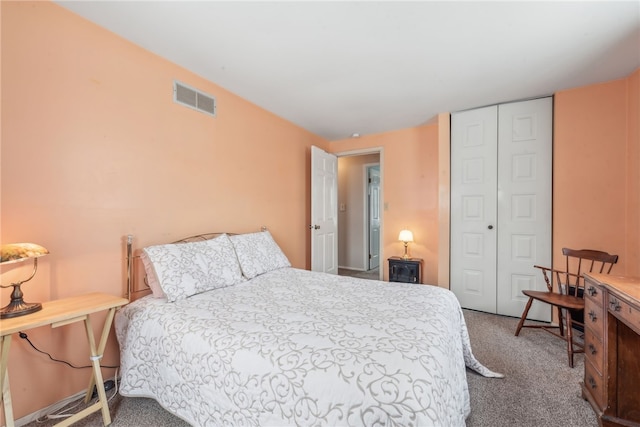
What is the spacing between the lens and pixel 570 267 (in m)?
2.67

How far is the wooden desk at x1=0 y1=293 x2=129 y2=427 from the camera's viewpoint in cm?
117

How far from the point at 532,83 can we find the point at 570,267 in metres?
1.89

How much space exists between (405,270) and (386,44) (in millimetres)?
2795

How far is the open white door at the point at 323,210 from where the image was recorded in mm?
3789

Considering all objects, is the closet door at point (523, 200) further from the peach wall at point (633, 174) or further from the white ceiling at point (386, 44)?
the peach wall at point (633, 174)

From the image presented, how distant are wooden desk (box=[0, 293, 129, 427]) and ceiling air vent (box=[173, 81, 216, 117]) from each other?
1656 mm

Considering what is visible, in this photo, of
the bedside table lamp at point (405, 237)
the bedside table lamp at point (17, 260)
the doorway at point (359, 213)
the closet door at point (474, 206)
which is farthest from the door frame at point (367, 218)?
the bedside table lamp at point (17, 260)

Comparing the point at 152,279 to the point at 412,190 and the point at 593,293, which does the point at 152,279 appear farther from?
the point at 412,190

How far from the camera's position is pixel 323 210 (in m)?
4.04

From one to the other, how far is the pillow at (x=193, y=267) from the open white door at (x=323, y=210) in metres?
1.69

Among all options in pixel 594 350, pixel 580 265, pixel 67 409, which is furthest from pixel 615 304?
pixel 67 409

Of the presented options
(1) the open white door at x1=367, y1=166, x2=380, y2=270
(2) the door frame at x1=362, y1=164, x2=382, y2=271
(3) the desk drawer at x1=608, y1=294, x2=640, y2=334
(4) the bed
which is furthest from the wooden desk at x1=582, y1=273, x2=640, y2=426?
(1) the open white door at x1=367, y1=166, x2=380, y2=270

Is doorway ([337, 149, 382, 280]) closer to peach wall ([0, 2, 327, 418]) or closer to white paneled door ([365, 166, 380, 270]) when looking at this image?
white paneled door ([365, 166, 380, 270])

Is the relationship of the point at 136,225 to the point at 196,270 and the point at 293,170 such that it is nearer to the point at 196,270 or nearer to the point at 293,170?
the point at 196,270
